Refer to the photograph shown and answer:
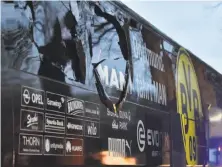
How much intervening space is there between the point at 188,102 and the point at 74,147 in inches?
110

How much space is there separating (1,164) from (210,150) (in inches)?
175

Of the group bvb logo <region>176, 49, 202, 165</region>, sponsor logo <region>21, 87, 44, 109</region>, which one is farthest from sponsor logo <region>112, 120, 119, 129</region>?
bvb logo <region>176, 49, 202, 165</region>

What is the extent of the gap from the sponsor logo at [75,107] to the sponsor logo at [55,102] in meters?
0.08

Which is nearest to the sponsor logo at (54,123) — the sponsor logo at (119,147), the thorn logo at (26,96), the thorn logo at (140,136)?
the thorn logo at (26,96)

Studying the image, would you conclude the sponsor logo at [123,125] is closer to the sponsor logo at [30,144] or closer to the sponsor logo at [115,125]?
the sponsor logo at [115,125]

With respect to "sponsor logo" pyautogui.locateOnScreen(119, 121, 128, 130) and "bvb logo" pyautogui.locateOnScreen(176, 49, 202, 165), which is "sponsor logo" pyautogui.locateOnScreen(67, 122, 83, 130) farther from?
"bvb logo" pyautogui.locateOnScreen(176, 49, 202, 165)

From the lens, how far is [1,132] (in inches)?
85.7

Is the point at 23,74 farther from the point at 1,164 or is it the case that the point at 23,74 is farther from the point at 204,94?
the point at 204,94

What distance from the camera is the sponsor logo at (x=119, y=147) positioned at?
11.0 feet

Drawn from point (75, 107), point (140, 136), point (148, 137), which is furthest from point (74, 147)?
point (148, 137)

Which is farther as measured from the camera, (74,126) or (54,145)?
(74,126)

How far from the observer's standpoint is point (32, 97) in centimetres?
247

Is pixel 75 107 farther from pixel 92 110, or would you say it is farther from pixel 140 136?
pixel 140 136

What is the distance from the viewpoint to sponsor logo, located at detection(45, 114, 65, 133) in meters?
2.58
